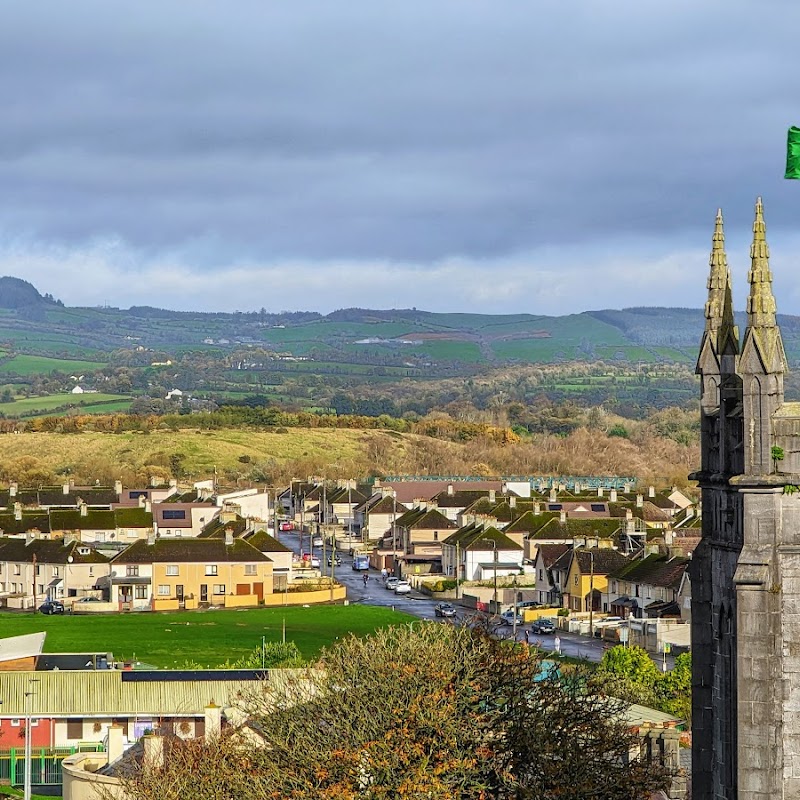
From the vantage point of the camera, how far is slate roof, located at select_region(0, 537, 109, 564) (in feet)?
370

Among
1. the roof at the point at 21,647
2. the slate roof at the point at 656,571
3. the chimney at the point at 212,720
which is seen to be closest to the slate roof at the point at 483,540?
the slate roof at the point at 656,571

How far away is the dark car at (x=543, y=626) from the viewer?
8862 centimetres

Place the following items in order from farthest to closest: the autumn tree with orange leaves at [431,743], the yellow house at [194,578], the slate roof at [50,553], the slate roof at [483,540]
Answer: the slate roof at [483,540], the slate roof at [50,553], the yellow house at [194,578], the autumn tree with orange leaves at [431,743]

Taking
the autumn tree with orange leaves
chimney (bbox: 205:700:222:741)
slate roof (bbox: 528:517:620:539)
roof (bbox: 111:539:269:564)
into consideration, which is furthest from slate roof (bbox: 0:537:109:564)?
the autumn tree with orange leaves

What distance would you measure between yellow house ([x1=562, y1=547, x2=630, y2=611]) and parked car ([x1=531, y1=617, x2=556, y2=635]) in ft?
25.1

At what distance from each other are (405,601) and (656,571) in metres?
19.0

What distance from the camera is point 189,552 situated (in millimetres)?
110125

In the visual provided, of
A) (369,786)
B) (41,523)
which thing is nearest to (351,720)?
(369,786)

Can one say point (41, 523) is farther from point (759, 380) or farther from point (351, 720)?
point (759, 380)

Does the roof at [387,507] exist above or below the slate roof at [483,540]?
below

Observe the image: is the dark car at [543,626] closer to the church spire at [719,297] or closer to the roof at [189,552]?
the roof at [189,552]

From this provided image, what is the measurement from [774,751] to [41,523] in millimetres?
115754

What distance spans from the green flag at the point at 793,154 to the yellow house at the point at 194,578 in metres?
92.1

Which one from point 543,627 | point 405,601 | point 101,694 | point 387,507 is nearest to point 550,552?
point 405,601
